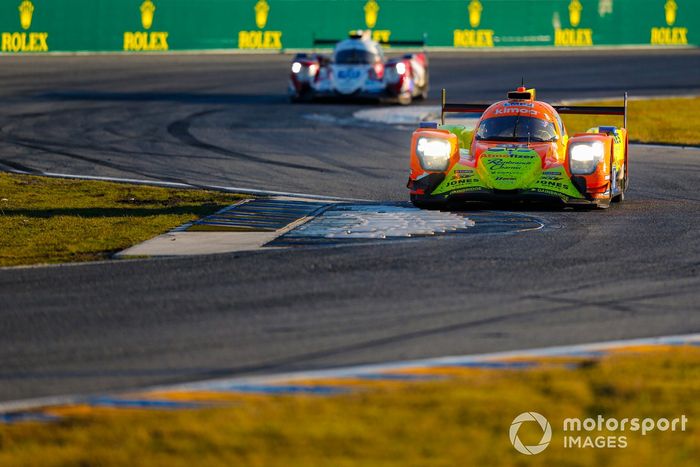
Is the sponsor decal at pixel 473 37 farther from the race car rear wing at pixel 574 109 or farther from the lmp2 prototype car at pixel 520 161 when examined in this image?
the lmp2 prototype car at pixel 520 161

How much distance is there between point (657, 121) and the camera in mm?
26703

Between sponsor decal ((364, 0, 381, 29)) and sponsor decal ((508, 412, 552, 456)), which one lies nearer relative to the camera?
sponsor decal ((508, 412, 552, 456))

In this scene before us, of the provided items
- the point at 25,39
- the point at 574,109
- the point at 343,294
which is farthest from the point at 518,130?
the point at 25,39

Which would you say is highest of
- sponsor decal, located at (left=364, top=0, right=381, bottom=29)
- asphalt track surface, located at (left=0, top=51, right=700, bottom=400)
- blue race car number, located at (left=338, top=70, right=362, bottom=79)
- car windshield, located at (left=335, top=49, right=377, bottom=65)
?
sponsor decal, located at (left=364, top=0, right=381, bottom=29)

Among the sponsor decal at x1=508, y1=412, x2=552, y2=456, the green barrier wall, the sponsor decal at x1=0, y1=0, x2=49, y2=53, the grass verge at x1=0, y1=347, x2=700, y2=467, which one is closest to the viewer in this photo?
the grass verge at x1=0, y1=347, x2=700, y2=467

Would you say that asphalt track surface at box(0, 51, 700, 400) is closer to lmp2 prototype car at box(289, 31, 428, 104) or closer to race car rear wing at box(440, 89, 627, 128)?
race car rear wing at box(440, 89, 627, 128)

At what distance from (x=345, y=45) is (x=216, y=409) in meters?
23.9

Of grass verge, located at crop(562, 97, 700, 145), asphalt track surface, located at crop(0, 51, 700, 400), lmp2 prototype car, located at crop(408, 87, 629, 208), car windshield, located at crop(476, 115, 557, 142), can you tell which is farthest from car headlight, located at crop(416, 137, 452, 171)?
grass verge, located at crop(562, 97, 700, 145)

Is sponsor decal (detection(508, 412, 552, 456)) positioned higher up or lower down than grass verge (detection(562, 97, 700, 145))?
lower down

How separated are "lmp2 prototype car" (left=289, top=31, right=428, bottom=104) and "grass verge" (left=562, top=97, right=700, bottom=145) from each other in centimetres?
424

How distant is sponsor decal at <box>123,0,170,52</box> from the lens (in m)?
45.3

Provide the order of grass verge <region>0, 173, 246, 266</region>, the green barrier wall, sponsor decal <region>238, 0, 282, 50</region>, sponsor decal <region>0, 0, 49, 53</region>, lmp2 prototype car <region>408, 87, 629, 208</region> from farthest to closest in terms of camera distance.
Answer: sponsor decal <region>238, 0, 282, 50</region> < the green barrier wall < sponsor decal <region>0, 0, 49, 53</region> < lmp2 prototype car <region>408, 87, 629, 208</region> < grass verge <region>0, 173, 246, 266</region>

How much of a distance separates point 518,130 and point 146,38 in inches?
1284

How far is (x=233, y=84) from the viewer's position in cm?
3591
